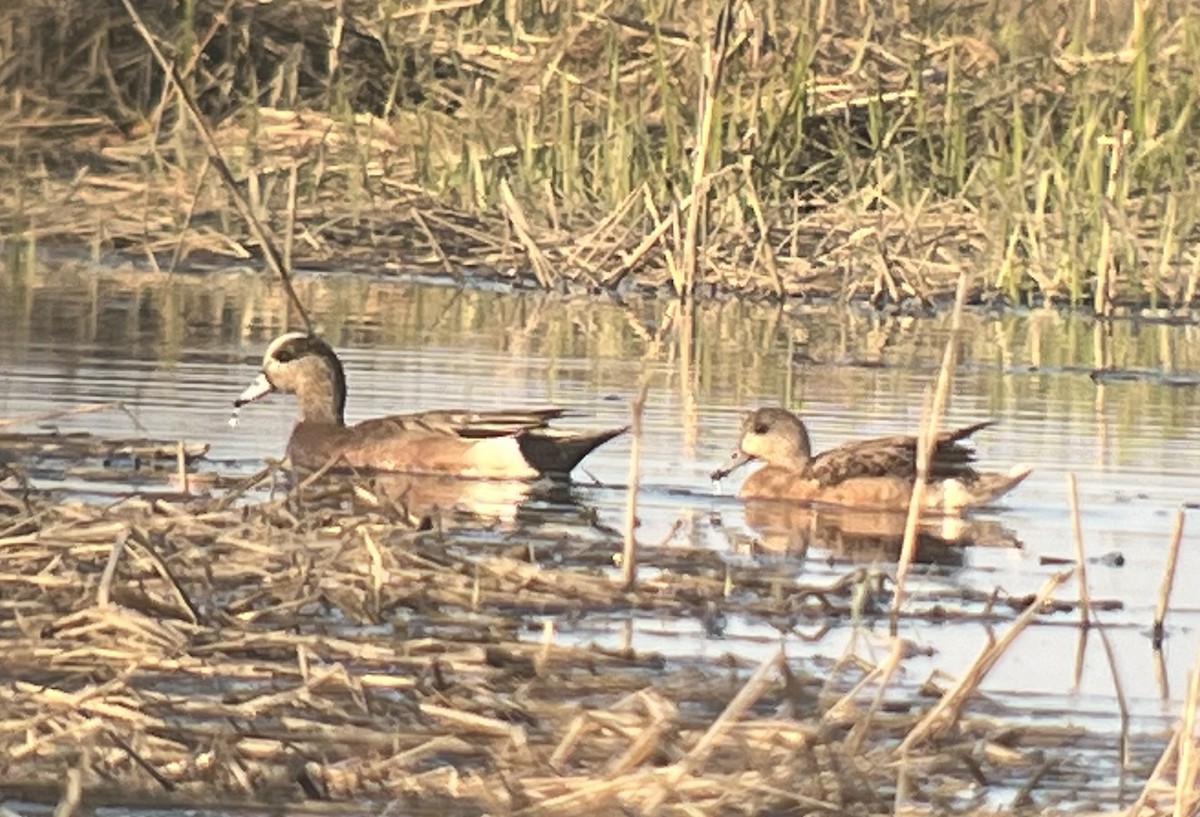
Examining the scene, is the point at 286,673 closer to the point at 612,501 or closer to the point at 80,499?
the point at 80,499

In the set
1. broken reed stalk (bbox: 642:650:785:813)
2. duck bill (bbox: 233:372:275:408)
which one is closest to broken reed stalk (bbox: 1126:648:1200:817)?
broken reed stalk (bbox: 642:650:785:813)

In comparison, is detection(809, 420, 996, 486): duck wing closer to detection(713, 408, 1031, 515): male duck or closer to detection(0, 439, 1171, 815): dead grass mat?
detection(713, 408, 1031, 515): male duck

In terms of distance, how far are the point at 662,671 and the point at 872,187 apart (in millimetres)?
11108

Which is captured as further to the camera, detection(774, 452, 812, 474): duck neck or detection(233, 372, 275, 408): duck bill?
detection(233, 372, 275, 408): duck bill

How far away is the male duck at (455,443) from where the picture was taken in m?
10.0

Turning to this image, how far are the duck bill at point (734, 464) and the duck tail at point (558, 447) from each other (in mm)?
313

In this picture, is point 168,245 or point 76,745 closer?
point 76,745

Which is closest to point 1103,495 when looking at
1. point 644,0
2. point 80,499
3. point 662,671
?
point 80,499

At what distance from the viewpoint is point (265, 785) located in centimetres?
484

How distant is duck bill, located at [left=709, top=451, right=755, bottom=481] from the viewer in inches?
388

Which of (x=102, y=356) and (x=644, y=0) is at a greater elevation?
(x=644, y=0)

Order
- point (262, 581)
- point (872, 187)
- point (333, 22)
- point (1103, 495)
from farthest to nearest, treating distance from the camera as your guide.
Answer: point (333, 22), point (872, 187), point (1103, 495), point (262, 581)

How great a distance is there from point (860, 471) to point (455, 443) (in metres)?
1.27

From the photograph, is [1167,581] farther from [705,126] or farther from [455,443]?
[705,126]
